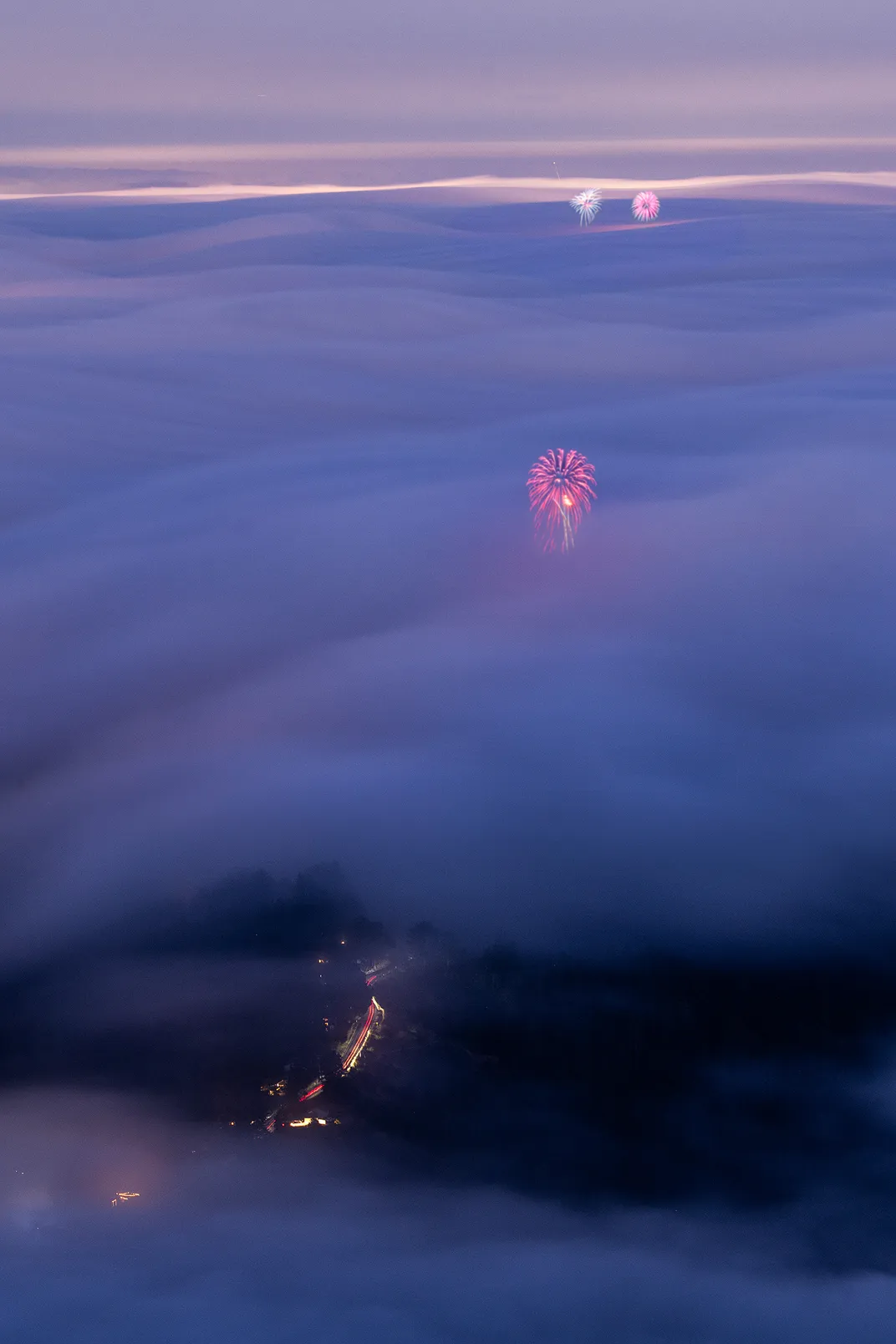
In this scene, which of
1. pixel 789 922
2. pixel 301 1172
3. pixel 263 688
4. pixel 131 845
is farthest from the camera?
pixel 263 688

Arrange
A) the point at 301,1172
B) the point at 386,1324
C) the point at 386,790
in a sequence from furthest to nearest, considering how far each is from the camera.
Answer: the point at 386,790 < the point at 301,1172 < the point at 386,1324

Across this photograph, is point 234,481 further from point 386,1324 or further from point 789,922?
point 386,1324

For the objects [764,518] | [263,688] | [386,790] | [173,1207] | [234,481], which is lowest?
[173,1207]

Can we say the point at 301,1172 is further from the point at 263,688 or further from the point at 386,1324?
the point at 263,688

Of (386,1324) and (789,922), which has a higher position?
(789,922)

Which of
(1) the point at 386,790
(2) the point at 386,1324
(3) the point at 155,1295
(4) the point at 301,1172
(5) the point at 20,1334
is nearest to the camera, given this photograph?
(5) the point at 20,1334

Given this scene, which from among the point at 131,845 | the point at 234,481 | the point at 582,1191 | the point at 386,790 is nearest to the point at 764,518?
the point at 234,481

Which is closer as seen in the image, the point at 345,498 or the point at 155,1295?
the point at 155,1295

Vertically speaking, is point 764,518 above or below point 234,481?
below

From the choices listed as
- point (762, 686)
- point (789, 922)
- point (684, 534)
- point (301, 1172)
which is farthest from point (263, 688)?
point (684, 534)
